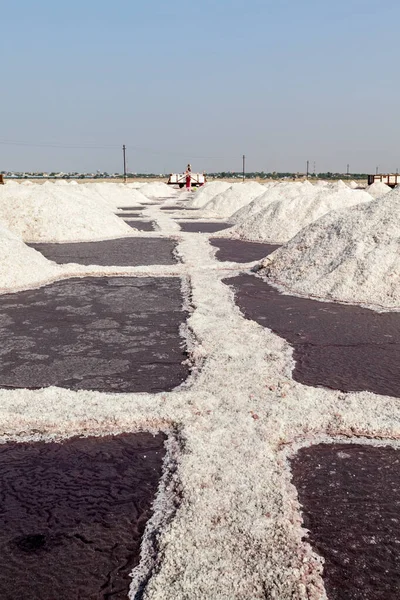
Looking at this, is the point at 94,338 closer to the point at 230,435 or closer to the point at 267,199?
the point at 230,435

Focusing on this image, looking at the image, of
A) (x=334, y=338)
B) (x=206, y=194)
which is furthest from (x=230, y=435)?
(x=206, y=194)

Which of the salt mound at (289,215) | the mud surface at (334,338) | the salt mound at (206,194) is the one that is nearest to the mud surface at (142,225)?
the salt mound at (289,215)

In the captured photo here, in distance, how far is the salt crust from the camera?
8.52ft

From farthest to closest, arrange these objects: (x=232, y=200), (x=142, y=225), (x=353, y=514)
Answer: (x=232, y=200)
(x=142, y=225)
(x=353, y=514)

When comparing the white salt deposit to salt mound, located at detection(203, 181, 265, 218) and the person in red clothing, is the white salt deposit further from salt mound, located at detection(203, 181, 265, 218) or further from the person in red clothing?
the person in red clothing

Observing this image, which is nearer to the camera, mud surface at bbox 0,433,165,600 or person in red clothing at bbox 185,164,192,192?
mud surface at bbox 0,433,165,600

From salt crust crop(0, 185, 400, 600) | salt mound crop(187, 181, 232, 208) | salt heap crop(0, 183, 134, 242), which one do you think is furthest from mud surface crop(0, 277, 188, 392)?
salt mound crop(187, 181, 232, 208)

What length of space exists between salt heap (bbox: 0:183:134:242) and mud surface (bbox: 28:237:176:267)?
1.04 m

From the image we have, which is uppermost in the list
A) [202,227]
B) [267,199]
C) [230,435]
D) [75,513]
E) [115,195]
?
[267,199]

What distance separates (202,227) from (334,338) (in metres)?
15.6

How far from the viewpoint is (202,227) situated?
71.5 ft

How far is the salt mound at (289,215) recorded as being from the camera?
1712 cm

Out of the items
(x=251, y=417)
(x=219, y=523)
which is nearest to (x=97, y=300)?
(x=251, y=417)

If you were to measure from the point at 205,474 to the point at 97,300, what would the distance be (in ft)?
18.5
